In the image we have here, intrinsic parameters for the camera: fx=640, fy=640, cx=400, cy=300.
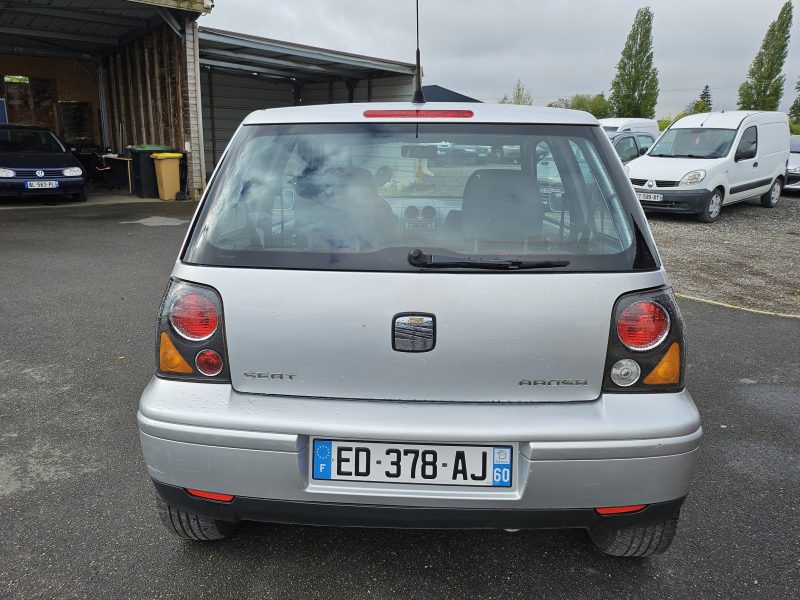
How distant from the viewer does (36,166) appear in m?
12.7

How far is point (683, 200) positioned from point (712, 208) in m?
0.74

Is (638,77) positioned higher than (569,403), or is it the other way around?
(638,77)

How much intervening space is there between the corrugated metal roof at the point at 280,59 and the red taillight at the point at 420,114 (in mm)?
13924

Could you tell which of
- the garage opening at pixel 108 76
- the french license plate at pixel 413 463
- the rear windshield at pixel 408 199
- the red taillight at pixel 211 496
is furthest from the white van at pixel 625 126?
the red taillight at pixel 211 496

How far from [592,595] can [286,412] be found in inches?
47.4

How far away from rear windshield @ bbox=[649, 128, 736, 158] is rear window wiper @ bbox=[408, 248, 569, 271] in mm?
11951

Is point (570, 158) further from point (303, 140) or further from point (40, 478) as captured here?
point (40, 478)

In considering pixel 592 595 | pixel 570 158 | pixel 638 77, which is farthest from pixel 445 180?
pixel 638 77

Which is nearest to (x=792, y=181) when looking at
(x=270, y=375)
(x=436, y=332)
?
(x=436, y=332)

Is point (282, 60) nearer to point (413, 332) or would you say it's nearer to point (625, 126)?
point (625, 126)

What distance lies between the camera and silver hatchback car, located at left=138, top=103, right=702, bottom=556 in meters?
1.86

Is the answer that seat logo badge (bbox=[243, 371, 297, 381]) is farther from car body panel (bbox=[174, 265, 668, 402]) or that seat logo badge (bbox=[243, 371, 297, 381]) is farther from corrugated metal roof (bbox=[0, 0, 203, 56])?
corrugated metal roof (bbox=[0, 0, 203, 56])

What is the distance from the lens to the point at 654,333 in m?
1.95

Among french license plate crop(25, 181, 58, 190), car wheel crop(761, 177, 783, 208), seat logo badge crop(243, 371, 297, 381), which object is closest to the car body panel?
seat logo badge crop(243, 371, 297, 381)
